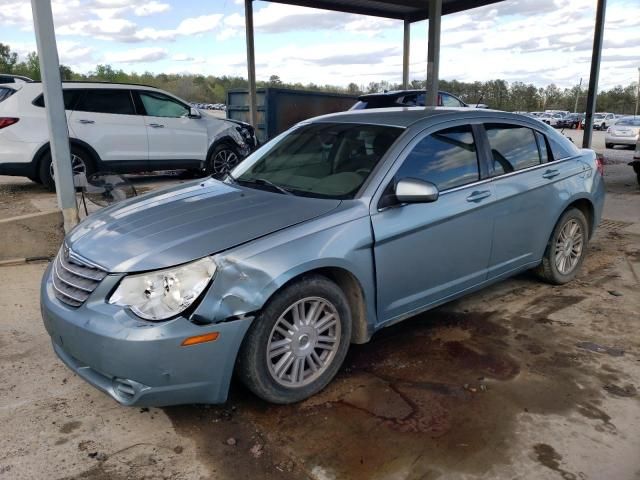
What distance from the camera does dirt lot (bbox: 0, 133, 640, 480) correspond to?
2.57m

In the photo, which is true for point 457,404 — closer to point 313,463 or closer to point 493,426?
point 493,426

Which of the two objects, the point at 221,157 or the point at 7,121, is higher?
the point at 7,121

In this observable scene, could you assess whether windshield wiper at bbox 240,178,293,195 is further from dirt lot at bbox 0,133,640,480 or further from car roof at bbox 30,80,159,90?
car roof at bbox 30,80,159,90

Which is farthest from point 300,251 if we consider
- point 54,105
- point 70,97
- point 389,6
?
point 389,6

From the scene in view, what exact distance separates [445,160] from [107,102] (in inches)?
259

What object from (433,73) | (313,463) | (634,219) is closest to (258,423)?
(313,463)

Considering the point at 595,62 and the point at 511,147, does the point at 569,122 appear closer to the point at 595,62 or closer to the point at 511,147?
the point at 595,62

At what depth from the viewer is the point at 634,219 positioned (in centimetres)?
760

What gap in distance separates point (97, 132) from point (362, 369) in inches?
260

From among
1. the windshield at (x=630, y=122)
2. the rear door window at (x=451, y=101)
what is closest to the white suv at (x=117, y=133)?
the rear door window at (x=451, y=101)

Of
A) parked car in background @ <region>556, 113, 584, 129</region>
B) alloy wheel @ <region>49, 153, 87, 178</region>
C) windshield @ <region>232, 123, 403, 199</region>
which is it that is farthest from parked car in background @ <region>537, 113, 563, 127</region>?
windshield @ <region>232, 123, 403, 199</region>

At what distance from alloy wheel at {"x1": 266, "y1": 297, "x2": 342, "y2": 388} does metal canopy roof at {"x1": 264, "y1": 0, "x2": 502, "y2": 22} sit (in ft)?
37.9

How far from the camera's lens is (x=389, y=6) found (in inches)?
563

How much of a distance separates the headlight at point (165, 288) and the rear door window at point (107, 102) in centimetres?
666
